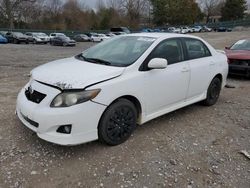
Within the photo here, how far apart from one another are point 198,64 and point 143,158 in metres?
2.22

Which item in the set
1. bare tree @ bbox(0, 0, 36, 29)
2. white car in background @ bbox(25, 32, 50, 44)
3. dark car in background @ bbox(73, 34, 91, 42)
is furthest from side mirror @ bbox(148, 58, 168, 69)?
bare tree @ bbox(0, 0, 36, 29)

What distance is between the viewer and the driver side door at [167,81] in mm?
3902

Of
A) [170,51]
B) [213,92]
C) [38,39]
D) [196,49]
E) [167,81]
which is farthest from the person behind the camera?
[38,39]

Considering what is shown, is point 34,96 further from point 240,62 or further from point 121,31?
point 121,31

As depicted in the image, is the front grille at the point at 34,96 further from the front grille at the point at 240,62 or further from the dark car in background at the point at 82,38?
the dark car in background at the point at 82,38

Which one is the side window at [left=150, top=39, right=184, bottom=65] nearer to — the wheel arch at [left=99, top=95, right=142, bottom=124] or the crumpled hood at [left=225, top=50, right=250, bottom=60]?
the wheel arch at [left=99, top=95, right=142, bottom=124]

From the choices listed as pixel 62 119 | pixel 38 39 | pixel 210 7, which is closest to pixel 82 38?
pixel 38 39

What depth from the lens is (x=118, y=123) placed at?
3582 mm

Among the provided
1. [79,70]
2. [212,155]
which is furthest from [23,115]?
[212,155]

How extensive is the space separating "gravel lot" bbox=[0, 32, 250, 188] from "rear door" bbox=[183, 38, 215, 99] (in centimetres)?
62

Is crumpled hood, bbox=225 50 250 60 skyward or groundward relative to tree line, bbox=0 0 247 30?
groundward

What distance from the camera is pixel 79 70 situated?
141 inches

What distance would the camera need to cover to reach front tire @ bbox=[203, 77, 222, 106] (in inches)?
210

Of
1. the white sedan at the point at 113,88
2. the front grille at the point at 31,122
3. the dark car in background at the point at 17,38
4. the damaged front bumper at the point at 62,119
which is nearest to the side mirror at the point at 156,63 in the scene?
the white sedan at the point at 113,88
